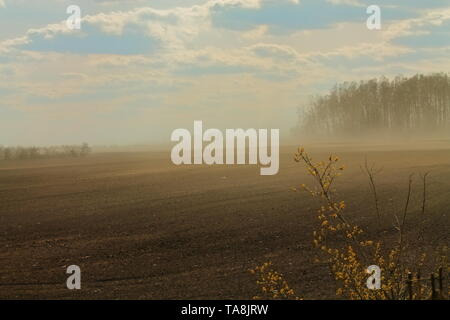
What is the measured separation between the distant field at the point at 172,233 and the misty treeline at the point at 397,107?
7323 centimetres

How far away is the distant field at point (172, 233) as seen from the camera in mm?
15148

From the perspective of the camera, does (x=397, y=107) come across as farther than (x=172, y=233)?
Yes

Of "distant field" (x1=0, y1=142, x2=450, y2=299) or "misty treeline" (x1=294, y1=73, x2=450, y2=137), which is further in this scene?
"misty treeline" (x1=294, y1=73, x2=450, y2=137)

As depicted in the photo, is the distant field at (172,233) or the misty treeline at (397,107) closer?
the distant field at (172,233)

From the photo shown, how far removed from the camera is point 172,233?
21641 mm

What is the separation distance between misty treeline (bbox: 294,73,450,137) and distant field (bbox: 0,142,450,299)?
2883 inches

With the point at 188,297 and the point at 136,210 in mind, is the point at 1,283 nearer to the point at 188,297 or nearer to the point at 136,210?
the point at 188,297

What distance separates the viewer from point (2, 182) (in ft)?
147

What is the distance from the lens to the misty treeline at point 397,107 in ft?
355

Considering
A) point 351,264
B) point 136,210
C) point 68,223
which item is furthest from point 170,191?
point 351,264

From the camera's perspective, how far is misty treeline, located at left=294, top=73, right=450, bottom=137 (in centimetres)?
10806

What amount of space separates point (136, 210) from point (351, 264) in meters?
19.5

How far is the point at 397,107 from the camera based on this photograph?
357 feet

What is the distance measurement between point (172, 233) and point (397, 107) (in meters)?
94.6
